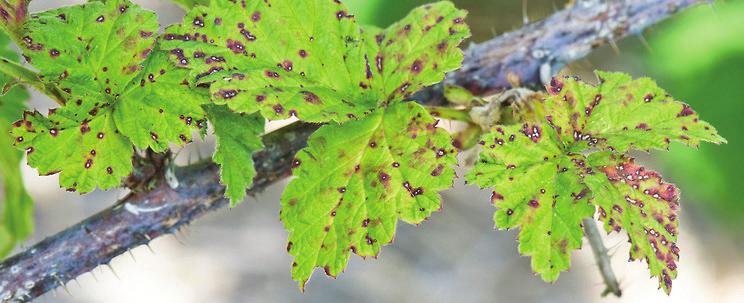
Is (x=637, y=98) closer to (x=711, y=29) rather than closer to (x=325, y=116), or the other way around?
(x=325, y=116)

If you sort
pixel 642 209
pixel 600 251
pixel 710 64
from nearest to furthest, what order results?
pixel 642 209 < pixel 600 251 < pixel 710 64

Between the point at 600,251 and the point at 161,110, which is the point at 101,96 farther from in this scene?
the point at 600,251

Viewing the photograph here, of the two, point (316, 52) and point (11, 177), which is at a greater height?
point (316, 52)

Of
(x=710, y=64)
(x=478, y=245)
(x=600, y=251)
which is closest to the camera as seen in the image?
(x=600, y=251)

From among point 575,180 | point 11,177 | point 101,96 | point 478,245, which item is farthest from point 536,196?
point 478,245

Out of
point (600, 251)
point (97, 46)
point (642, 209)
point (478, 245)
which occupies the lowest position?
point (478, 245)

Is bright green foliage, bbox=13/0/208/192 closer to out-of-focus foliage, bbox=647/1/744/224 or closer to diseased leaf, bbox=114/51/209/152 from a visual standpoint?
diseased leaf, bbox=114/51/209/152

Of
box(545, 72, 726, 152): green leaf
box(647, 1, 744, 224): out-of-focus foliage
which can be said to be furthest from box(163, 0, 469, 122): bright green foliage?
box(647, 1, 744, 224): out-of-focus foliage

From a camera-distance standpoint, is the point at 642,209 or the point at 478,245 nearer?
the point at 642,209

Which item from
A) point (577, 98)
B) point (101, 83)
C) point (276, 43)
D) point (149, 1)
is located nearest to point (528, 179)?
point (577, 98)
